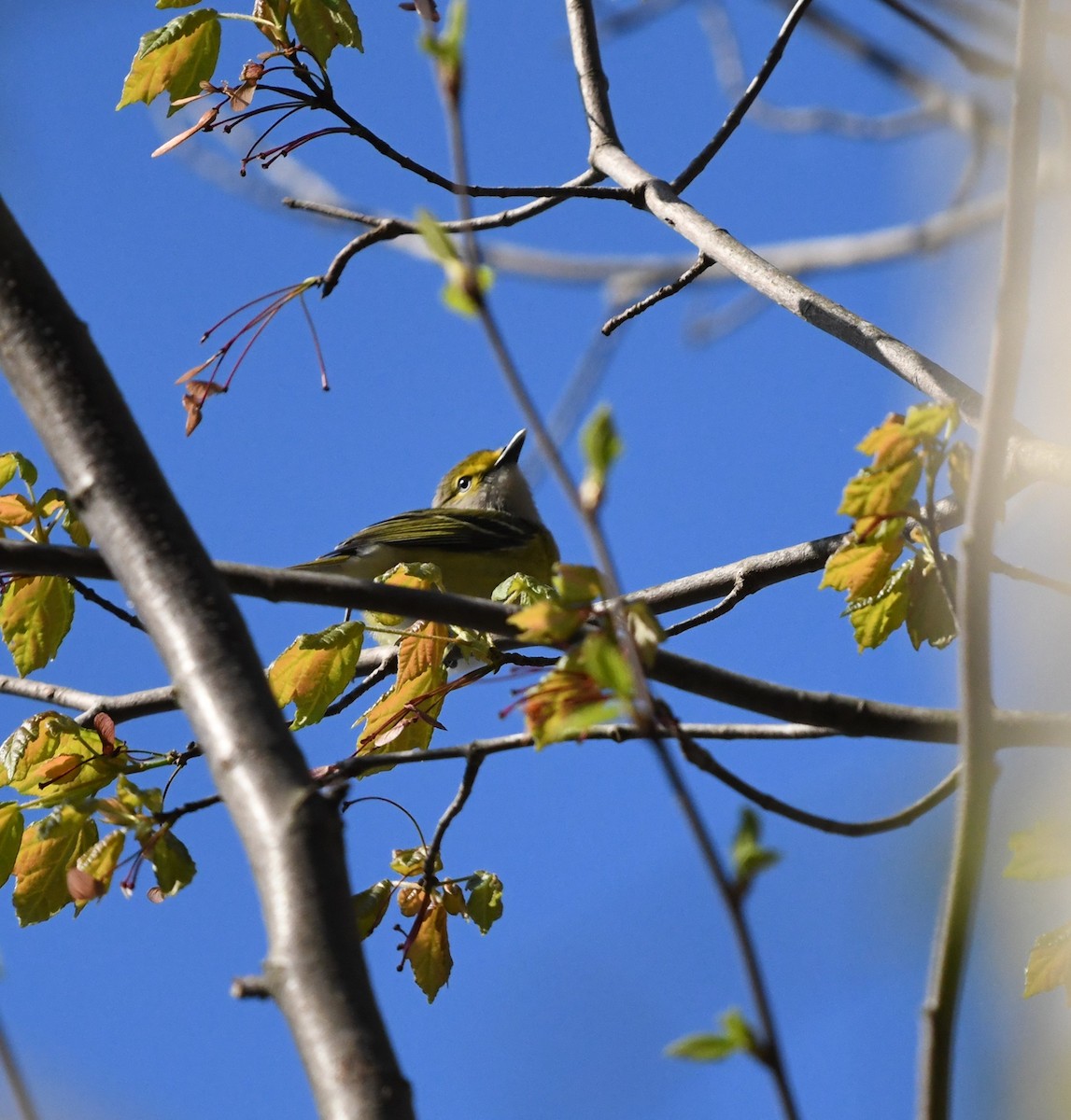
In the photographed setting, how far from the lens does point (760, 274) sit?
9.82ft

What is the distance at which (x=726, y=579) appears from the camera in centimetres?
347

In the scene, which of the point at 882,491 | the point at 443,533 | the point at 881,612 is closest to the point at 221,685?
the point at 882,491

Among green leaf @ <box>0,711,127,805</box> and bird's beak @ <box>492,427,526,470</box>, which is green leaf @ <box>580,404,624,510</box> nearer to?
green leaf @ <box>0,711,127,805</box>

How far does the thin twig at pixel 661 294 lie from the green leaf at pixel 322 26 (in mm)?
946

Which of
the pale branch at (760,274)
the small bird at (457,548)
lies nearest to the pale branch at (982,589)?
the pale branch at (760,274)

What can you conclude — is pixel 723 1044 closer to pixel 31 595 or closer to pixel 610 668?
pixel 610 668

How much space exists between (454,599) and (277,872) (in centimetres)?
48

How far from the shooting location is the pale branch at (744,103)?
3.36 m

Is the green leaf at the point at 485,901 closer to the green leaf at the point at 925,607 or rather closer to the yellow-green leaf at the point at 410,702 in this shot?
the yellow-green leaf at the point at 410,702

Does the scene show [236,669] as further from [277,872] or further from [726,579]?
[726,579]

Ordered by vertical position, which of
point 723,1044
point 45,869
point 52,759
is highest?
point 52,759

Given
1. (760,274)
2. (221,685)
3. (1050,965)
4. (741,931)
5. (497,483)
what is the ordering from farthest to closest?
(497,483) → (760,274) → (1050,965) → (221,685) → (741,931)

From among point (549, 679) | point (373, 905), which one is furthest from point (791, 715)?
point (373, 905)

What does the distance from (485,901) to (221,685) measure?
1474mm
